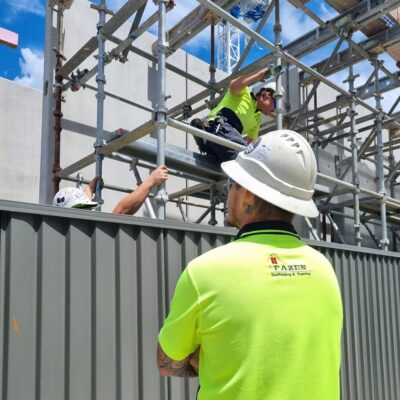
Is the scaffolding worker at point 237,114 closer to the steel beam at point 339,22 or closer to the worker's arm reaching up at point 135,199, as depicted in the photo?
the worker's arm reaching up at point 135,199

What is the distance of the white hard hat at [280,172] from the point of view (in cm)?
169

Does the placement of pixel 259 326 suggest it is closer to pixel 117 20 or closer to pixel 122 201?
pixel 122 201

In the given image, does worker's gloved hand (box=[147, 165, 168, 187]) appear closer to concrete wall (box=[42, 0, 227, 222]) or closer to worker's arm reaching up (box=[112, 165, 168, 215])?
worker's arm reaching up (box=[112, 165, 168, 215])

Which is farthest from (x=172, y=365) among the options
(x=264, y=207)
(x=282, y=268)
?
(x=264, y=207)

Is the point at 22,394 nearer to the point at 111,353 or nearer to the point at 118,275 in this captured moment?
the point at 111,353

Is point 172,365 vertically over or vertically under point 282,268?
under

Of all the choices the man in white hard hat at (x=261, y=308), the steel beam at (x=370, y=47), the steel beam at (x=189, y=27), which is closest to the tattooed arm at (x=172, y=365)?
the man in white hard hat at (x=261, y=308)

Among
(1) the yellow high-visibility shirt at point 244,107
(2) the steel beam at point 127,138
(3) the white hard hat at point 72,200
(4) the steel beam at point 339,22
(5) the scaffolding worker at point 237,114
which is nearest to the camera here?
(3) the white hard hat at point 72,200

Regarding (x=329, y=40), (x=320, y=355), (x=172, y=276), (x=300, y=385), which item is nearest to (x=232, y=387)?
(x=300, y=385)

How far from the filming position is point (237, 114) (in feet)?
16.9

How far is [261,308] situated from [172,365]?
44 centimetres

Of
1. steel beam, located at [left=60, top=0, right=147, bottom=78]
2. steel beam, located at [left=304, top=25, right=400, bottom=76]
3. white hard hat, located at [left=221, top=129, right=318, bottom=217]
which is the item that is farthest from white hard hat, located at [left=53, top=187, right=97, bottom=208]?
steel beam, located at [left=304, top=25, right=400, bottom=76]

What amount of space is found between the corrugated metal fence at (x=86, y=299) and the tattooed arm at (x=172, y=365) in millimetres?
1038

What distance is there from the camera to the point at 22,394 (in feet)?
7.65
